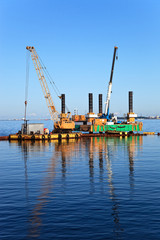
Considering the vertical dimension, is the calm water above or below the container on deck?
below

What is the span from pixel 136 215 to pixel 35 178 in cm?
1849

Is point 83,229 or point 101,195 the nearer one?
point 83,229

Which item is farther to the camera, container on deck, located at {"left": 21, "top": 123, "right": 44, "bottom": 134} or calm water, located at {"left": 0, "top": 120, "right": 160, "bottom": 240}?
container on deck, located at {"left": 21, "top": 123, "right": 44, "bottom": 134}

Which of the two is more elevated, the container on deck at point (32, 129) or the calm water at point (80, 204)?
the container on deck at point (32, 129)

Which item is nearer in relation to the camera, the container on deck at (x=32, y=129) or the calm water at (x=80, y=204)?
the calm water at (x=80, y=204)

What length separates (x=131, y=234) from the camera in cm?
1914

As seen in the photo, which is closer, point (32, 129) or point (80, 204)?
point (80, 204)

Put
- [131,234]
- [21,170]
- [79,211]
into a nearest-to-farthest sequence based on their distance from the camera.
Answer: [131,234], [79,211], [21,170]

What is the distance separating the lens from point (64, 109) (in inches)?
5241

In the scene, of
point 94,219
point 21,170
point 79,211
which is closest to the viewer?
point 94,219

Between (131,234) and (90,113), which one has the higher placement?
(90,113)

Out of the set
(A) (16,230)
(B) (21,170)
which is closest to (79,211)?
(A) (16,230)

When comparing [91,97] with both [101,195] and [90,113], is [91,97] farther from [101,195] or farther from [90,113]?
[101,195]

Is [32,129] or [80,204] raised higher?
[32,129]
